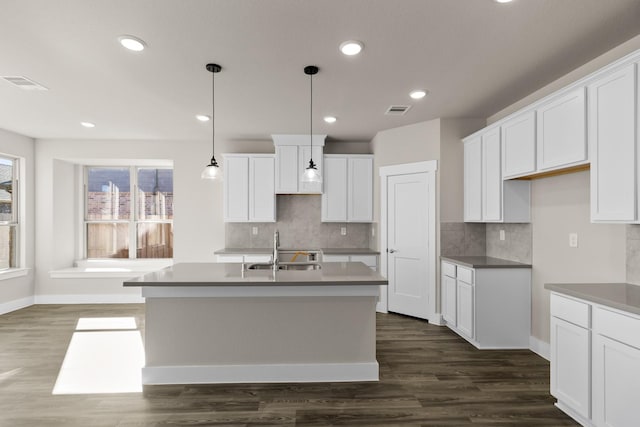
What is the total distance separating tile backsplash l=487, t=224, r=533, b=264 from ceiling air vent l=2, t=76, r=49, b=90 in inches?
194

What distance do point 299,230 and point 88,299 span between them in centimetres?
347

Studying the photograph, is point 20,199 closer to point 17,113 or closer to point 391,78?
point 17,113

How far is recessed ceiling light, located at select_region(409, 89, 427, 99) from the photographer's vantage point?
132 inches

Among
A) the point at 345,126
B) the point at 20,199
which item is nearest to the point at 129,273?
the point at 20,199

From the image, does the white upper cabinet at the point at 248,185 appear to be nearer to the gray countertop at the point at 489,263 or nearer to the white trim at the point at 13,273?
the gray countertop at the point at 489,263

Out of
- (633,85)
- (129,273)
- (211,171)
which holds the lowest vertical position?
(129,273)

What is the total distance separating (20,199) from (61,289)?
148 centimetres

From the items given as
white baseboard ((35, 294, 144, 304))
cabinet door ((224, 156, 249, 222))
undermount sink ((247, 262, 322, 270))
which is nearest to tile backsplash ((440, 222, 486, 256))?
undermount sink ((247, 262, 322, 270))

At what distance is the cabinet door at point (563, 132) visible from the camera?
2.43 m

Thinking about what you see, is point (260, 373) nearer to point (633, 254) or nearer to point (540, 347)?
point (540, 347)

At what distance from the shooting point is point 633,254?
91.8 inches

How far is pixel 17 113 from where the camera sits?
159 inches

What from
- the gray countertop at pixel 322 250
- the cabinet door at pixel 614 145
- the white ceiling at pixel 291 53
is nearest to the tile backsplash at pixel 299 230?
the gray countertop at pixel 322 250

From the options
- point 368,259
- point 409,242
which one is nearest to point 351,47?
point 409,242
